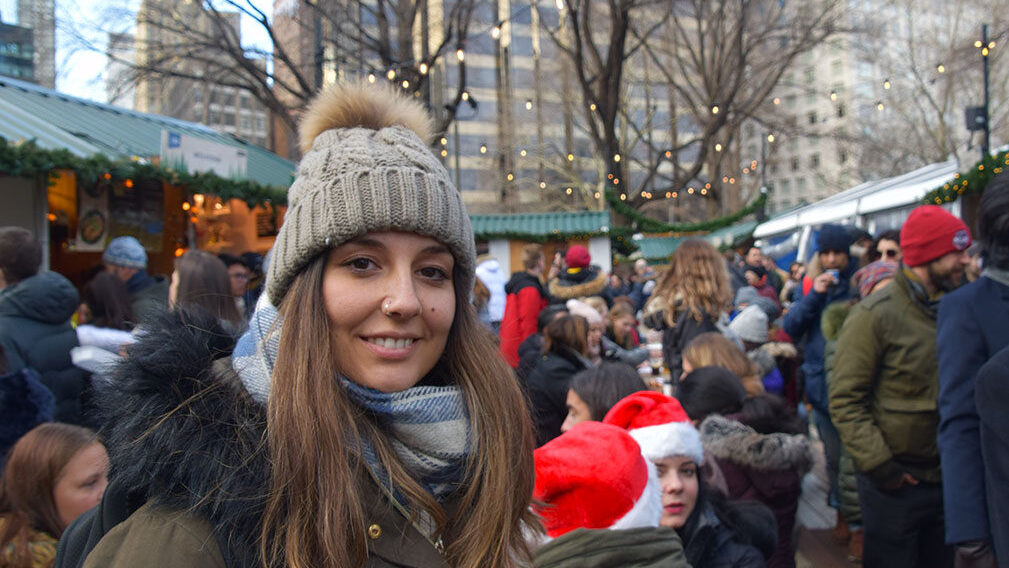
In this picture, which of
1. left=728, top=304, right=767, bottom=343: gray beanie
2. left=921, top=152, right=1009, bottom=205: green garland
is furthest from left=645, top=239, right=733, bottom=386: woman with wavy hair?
left=921, top=152, right=1009, bottom=205: green garland

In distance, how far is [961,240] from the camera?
3.52 m

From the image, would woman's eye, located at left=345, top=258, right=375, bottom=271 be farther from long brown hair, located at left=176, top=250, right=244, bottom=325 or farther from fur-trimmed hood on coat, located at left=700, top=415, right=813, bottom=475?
long brown hair, located at left=176, top=250, right=244, bottom=325

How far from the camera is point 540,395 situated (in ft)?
14.6

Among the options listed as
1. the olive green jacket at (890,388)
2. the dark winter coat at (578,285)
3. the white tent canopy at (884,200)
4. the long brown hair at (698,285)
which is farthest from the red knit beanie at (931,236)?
the white tent canopy at (884,200)

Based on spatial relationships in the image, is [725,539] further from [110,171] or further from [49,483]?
[110,171]

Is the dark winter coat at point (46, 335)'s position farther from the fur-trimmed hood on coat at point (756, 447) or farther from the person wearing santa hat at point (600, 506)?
the fur-trimmed hood on coat at point (756, 447)

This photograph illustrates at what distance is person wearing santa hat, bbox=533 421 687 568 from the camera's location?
202 centimetres

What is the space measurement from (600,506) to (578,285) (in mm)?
5824

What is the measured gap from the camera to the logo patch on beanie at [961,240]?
3.51m

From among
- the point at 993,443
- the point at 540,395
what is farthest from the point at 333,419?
the point at 540,395

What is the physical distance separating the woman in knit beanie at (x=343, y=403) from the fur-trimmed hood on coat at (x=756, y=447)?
6.10ft

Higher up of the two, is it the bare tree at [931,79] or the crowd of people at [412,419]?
the bare tree at [931,79]

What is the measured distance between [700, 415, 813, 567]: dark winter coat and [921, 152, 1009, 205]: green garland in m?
6.10

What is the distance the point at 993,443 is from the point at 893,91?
40850 millimetres
